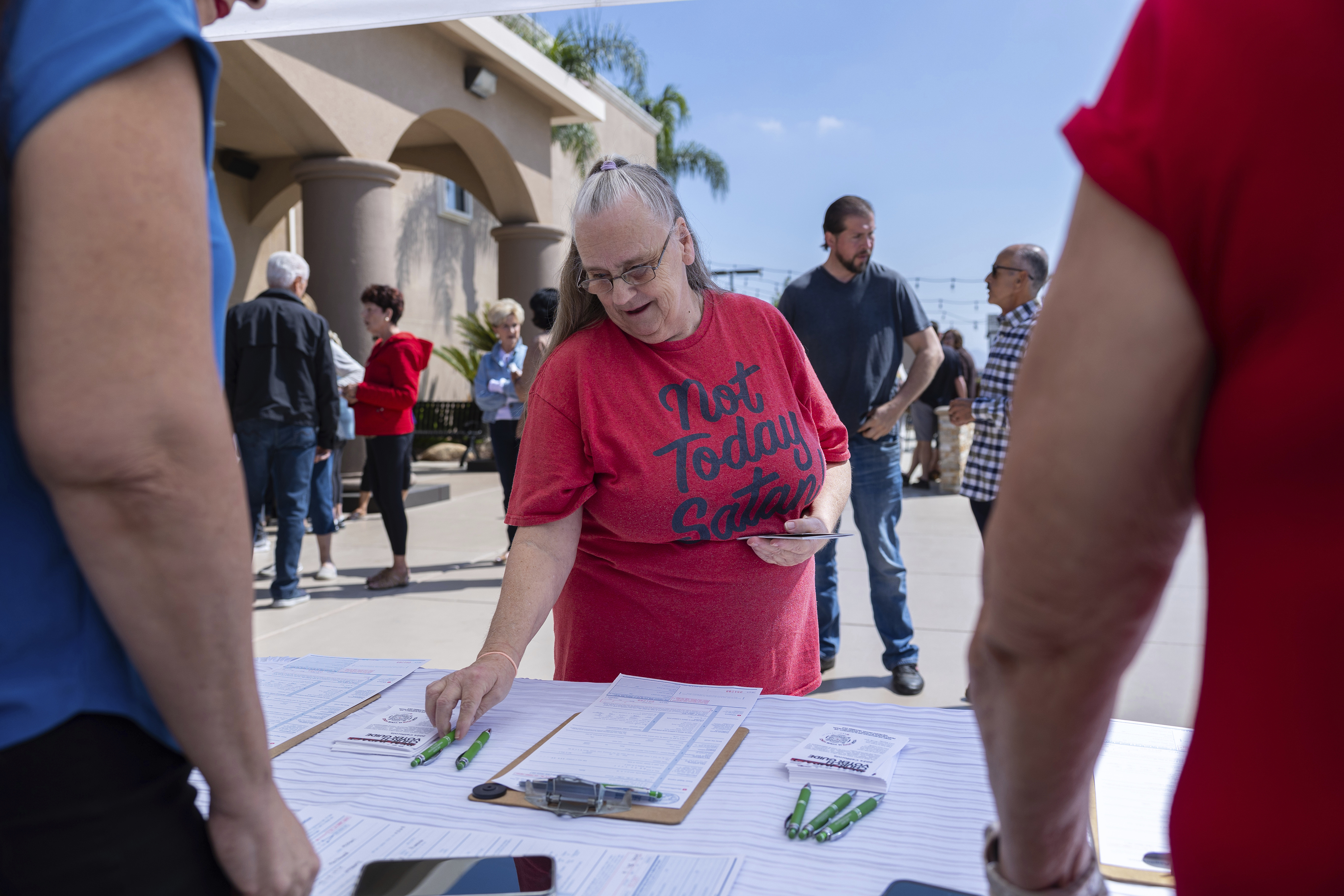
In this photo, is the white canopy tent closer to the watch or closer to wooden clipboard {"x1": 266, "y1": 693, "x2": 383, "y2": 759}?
wooden clipboard {"x1": 266, "y1": 693, "x2": 383, "y2": 759}

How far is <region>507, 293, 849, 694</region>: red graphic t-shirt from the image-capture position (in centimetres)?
178

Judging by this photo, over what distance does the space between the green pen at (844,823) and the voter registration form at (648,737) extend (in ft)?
0.63

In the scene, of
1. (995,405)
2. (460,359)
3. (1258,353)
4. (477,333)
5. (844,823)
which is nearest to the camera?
(1258,353)

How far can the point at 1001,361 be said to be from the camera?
12.6 feet

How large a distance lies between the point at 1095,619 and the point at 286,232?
13970 millimetres

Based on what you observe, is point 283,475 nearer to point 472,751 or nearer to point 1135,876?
point 472,751

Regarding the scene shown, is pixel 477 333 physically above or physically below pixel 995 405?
above

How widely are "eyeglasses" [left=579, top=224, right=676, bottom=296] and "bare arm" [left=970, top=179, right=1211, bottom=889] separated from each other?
1.32 m

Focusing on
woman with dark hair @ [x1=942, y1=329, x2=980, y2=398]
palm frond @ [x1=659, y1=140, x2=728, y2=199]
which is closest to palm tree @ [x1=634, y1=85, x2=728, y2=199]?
palm frond @ [x1=659, y1=140, x2=728, y2=199]

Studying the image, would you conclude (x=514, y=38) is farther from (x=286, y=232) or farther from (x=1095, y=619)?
(x=1095, y=619)

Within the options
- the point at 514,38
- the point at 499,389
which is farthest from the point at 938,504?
the point at 514,38

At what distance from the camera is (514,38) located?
32.6ft

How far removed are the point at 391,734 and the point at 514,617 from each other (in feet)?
0.94

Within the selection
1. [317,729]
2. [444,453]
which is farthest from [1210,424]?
[444,453]
